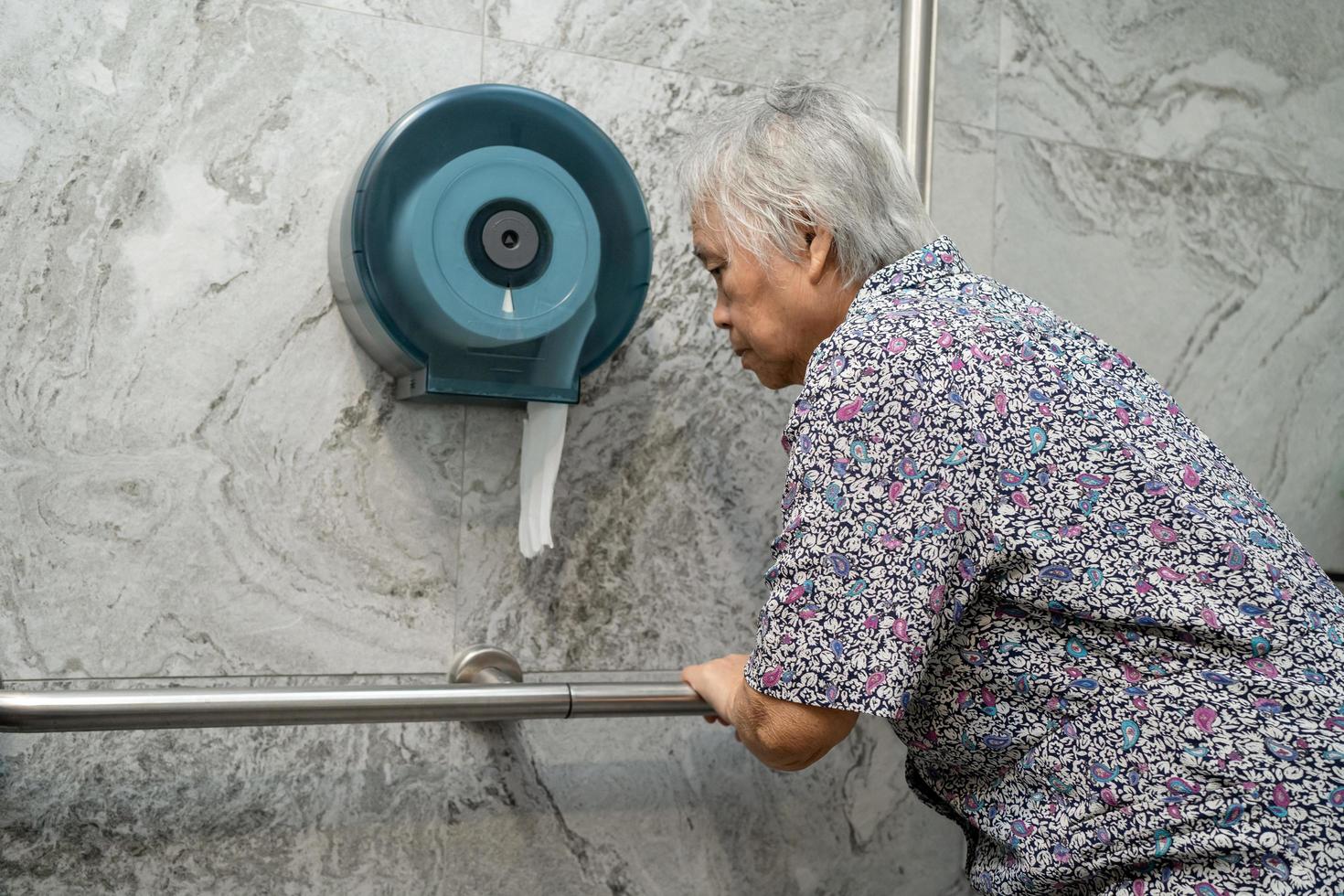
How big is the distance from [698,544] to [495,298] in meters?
0.39

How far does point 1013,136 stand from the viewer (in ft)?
4.99

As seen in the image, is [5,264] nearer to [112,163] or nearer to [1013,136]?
[112,163]

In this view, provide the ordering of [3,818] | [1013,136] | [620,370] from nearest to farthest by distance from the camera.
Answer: [3,818] < [620,370] < [1013,136]

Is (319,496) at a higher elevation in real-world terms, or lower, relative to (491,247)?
lower

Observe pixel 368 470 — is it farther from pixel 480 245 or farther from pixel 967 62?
pixel 967 62

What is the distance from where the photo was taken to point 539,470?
1.22 meters

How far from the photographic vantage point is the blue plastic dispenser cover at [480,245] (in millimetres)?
1091

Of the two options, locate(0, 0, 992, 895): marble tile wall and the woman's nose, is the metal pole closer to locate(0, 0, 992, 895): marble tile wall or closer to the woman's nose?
locate(0, 0, 992, 895): marble tile wall

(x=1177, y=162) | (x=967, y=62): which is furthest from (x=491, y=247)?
(x=1177, y=162)

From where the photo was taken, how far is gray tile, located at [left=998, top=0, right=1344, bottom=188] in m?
1.54

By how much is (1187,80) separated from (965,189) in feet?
1.23

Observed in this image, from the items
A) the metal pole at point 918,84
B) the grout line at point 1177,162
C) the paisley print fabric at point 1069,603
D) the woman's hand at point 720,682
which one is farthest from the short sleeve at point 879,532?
the grout line at point 1177,162

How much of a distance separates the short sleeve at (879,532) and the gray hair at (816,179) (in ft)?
0.53

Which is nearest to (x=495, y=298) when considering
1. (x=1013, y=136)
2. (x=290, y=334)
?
(x=290, y=334)
